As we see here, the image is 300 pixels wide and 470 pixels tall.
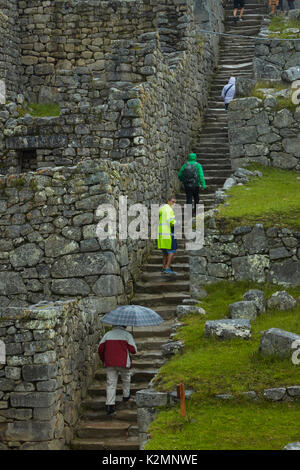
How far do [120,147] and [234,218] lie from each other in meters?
3.46

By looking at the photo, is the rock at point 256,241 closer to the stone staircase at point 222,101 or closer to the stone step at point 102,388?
the stone step at point 102,388

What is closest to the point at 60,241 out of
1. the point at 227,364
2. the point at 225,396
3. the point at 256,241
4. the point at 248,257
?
the point at 248,257

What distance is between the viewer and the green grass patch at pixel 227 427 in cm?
947

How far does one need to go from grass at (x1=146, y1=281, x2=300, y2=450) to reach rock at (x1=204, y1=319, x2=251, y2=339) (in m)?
0.10

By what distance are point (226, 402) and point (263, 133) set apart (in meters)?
9.63

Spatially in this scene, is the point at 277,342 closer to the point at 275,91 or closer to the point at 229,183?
the point at 229,183

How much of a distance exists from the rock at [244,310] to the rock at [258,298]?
0.70ft

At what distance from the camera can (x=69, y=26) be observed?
78.5 ft

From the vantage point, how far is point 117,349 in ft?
42.3

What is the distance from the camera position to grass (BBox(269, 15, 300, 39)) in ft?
82.3

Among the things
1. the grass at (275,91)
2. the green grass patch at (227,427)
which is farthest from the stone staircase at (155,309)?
the green grass patch at (227,427)
